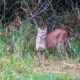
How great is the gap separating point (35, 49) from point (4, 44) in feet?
2.40

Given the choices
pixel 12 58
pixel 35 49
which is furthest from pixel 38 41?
pixel 12 58

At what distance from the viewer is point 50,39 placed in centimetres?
1091

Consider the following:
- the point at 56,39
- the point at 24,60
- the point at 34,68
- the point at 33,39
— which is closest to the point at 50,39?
the point at 56,39

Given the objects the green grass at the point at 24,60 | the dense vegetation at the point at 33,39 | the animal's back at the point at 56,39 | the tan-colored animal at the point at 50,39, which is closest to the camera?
the green grass at the point at 24,60

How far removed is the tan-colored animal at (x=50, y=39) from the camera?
10664 mm

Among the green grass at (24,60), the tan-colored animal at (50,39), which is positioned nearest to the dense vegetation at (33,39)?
the green grass at (24,60)

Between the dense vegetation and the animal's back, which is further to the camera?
the animal's back

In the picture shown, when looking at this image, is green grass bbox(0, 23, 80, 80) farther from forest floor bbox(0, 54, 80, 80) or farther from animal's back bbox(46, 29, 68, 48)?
animal's back bbox(46, 29, 68, 48)

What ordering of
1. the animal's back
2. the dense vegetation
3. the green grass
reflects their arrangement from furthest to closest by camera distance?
the animal's back → the dense vegetation → the green grass

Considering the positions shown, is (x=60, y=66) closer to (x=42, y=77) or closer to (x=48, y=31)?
(x=42, y=77)

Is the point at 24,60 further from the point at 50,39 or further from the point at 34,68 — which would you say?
the point at 50,39

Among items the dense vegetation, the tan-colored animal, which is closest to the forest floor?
the dense vegetation

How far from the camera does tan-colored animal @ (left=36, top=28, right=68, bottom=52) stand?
10664 millimetres

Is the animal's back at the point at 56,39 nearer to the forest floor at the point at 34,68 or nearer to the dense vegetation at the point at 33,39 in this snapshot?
the dense vegetation at the point at 33,39
